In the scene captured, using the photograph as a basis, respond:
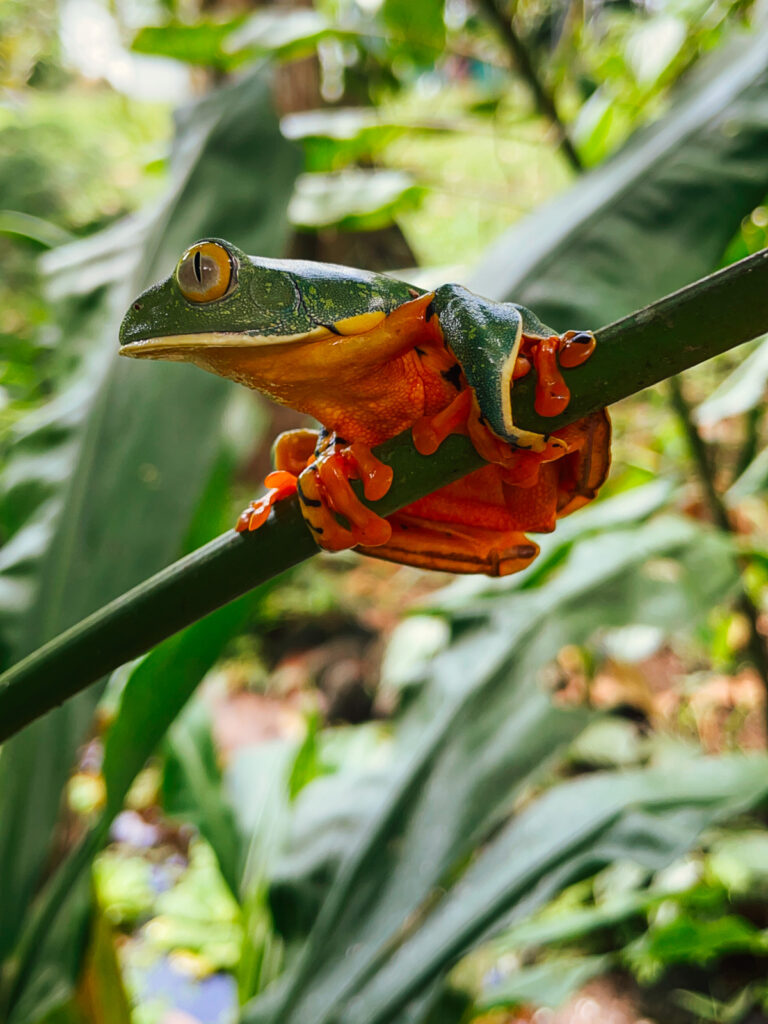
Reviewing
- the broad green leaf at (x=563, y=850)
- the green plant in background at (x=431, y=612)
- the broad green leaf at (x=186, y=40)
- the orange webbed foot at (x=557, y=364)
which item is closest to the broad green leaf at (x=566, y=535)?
the green plant in background at (x=431, y=612)

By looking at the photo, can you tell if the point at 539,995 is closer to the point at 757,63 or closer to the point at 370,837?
the point at 370,837

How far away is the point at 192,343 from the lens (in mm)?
355

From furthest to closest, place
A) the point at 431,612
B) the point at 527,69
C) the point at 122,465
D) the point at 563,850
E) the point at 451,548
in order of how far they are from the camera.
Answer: the point at 527,69
the point at 431,612
the point at 563,850
the point at 122,465
the point at 451,548

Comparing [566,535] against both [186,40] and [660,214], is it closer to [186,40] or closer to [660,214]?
[660,214]

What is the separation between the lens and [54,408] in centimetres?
76

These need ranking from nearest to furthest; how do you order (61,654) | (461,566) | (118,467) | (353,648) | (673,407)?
(61,654)
(461,566)
(118,467)
(673,407)
(353,648)

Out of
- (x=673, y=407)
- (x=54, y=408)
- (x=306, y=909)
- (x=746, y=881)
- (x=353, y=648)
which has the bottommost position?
(x=746, y=881)

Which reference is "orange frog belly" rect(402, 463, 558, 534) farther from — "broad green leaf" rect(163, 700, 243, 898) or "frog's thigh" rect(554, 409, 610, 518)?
"broad green leaf" rect(163, 700, 243, 898)

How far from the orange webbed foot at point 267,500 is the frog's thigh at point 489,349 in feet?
0.31

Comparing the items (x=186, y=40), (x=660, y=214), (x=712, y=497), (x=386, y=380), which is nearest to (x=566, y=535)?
(x=712, y=497)

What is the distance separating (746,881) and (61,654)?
1.44 metres

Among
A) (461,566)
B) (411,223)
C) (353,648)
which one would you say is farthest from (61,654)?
(411,223)

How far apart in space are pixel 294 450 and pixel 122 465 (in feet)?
0.98

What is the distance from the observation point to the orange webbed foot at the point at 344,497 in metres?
0.33
